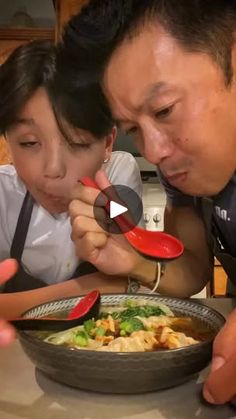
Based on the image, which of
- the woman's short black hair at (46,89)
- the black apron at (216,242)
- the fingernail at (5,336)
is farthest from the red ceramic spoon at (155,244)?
the fingernail at (5,336)

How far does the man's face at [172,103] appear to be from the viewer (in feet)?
1.96

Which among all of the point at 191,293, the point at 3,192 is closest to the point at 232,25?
the point at 191,293

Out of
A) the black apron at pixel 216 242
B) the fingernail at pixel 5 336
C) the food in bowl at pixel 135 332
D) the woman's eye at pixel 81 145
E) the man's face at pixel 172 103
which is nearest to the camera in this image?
the fingernail at pixel 5 336

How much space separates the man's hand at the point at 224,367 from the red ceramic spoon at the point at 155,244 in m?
0.29

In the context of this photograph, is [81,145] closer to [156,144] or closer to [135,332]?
[156,144]

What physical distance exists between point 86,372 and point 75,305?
0.54ft

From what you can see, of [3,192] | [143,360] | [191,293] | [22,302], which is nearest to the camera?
[143,360]

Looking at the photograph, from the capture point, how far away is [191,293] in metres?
0.90

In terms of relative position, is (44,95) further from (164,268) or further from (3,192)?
(164,268)

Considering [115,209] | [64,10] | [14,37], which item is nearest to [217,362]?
[115,209]

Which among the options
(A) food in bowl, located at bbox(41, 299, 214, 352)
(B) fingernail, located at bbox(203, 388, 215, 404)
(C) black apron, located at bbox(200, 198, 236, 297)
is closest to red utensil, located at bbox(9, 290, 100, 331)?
(A) food in bowl, located at bbox(41, 299, 214, 352)

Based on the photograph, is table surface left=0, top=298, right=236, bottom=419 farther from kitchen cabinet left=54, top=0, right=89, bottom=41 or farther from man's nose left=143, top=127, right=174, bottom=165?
kitchen cabinet left=54, top=0, right=89, bottom=41

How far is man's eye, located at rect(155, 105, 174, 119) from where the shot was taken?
0.60 m

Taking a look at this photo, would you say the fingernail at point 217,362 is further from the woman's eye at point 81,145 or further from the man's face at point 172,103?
the woman's eye at point 81,145
